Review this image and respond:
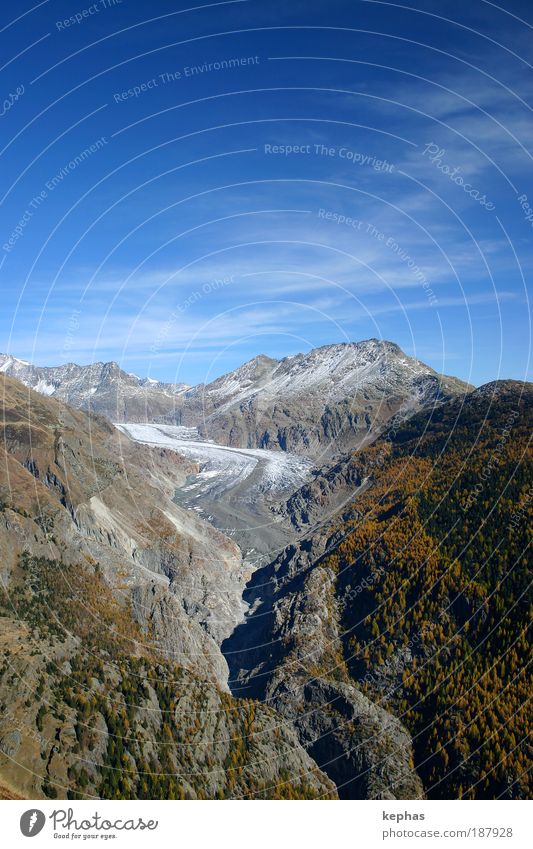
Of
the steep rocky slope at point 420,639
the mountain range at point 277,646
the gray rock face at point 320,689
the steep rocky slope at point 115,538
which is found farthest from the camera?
the steep rocky slope at point 115,538

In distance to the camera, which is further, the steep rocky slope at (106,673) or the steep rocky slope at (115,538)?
the steep rocky slope at (115,538)

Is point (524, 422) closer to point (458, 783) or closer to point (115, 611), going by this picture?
point (458, 783)

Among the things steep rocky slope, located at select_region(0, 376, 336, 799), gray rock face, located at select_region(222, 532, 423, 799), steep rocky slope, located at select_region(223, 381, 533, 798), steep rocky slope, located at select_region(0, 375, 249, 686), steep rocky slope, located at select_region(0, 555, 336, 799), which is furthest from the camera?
steep rocky slope, located at select_region(0, 375, 249, 686)

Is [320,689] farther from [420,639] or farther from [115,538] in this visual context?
[115,538]

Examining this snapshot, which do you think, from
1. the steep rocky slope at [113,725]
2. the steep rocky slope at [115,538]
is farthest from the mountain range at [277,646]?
the steep rocky slope at [115,538]

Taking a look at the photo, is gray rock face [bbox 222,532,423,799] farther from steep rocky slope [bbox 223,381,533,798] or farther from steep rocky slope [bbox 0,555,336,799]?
steep rocky slope [bbox 0,555,336,799]

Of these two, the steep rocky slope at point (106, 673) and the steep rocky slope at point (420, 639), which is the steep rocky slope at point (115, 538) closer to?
the steep rocky slope at point (106, 673)

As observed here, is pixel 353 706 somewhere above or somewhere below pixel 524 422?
below

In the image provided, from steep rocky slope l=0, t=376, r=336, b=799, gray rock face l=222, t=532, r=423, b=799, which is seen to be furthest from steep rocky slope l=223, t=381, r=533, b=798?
steep rocky slope l=0, t=376, r=336, b=799

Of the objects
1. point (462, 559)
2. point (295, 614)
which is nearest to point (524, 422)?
point (462, 559)
